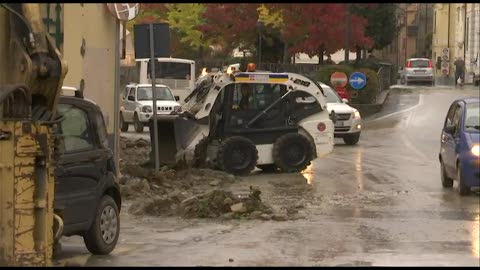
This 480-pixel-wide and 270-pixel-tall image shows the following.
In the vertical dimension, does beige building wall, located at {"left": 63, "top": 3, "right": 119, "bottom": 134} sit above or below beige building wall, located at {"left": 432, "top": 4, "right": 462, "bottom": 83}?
below

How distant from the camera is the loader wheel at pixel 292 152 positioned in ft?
65.5

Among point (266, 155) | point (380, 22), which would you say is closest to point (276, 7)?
point (380, 22)

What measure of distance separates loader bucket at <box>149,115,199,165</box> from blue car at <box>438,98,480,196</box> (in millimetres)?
5025

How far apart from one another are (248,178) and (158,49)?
315 centimetres

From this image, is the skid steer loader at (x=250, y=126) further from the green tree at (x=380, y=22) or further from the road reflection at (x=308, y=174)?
the green tree at (x=380, y=22)

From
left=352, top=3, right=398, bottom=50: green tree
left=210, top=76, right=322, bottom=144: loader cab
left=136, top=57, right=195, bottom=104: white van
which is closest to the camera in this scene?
left=210, top=76, right=322, bottom=144: loader cab

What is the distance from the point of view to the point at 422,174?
19719mm

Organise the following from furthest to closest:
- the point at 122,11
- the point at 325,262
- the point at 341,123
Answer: the point at 341,123
the point at 122,11
the point at 325,262

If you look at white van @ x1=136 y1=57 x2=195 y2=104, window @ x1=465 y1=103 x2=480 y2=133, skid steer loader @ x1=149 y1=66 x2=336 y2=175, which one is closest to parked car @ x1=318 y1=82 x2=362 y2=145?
skid steer loader @ x1=149 y1=66 x2=336 y2=175

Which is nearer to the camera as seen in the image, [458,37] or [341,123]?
[341,123]

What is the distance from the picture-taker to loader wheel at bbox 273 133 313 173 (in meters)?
20.0

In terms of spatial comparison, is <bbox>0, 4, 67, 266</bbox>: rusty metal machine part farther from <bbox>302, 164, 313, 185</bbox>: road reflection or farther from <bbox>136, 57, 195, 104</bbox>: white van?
<bbox>136, 57, 195, 104</bbox>: white van

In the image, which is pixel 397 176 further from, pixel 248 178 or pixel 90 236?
pixel 90 236

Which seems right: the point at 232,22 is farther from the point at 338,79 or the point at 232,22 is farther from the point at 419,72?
the point at 419,72
